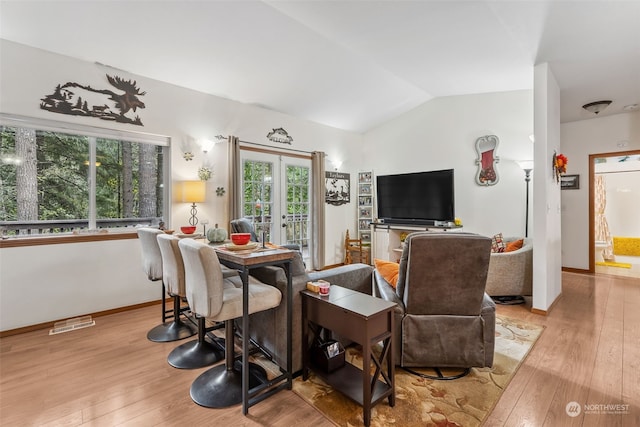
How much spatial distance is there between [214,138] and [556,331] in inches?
183

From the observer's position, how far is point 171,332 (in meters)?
2.96

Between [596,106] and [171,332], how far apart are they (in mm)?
6432

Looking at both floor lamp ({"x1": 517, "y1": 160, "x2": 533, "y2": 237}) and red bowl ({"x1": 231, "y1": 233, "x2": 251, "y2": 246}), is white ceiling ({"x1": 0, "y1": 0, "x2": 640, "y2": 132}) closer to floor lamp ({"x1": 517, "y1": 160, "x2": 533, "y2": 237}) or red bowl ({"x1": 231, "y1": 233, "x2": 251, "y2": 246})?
floor lamp ({"x1": 517, "y1": 160, "x2": 533, "y2": 237})

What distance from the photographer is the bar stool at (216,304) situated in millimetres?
1783

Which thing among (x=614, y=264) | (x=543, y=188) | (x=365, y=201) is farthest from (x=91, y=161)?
(x=614, y=264)

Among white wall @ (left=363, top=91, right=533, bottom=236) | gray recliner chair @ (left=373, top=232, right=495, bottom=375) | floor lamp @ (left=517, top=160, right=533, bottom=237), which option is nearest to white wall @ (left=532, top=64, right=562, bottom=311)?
floor lamp @ (left=517, top=160, right=533, bottom=237)

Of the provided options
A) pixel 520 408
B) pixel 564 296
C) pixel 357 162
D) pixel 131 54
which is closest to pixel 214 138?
pixel 131 54

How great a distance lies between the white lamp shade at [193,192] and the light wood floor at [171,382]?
4.91 feet

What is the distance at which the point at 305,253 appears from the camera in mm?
5668

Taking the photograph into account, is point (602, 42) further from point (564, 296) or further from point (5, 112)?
point (5, 112)

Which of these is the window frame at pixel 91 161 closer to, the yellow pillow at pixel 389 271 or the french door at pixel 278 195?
the french door at pixel 278 195

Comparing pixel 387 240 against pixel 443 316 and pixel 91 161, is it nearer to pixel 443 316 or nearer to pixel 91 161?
pixel 443 316

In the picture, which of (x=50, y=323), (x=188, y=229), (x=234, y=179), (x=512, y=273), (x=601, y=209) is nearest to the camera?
(x=188, y=229)

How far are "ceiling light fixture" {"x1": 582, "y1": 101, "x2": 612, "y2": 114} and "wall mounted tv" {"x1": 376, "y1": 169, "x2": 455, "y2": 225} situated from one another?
2.15m
